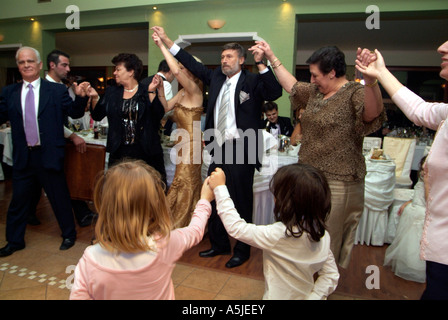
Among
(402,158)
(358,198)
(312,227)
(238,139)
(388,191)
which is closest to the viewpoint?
(312,227)

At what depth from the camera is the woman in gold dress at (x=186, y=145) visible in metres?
3.02

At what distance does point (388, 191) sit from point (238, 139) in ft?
5.52

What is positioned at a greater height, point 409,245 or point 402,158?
point 402,158

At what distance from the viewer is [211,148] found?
2865mm

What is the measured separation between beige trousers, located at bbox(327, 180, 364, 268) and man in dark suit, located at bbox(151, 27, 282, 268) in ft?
2.75

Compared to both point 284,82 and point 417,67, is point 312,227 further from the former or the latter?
point 417,67

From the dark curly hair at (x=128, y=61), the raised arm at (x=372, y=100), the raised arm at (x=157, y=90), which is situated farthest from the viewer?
the dark curly hair at (x=128, y=61)

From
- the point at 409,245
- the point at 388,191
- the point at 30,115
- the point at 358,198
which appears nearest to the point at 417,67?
the point at 388,191

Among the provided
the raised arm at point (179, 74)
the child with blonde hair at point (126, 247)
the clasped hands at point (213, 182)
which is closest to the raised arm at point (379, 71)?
the clasped hands at point (213, 182)

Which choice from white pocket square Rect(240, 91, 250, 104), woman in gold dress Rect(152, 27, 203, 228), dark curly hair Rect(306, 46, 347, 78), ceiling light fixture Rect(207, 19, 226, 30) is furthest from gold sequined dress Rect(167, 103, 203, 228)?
ceiling light fixture Rect(207, 19, 226, 30)

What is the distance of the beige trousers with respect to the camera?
79.4 inches

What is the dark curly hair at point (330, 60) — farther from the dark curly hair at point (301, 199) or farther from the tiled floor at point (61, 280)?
the tiled floor at point (61, 280)

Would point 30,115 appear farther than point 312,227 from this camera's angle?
Yes

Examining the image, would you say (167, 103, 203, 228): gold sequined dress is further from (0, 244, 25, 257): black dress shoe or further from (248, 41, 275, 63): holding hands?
(0, 244, 25, 257): black dress shoe
